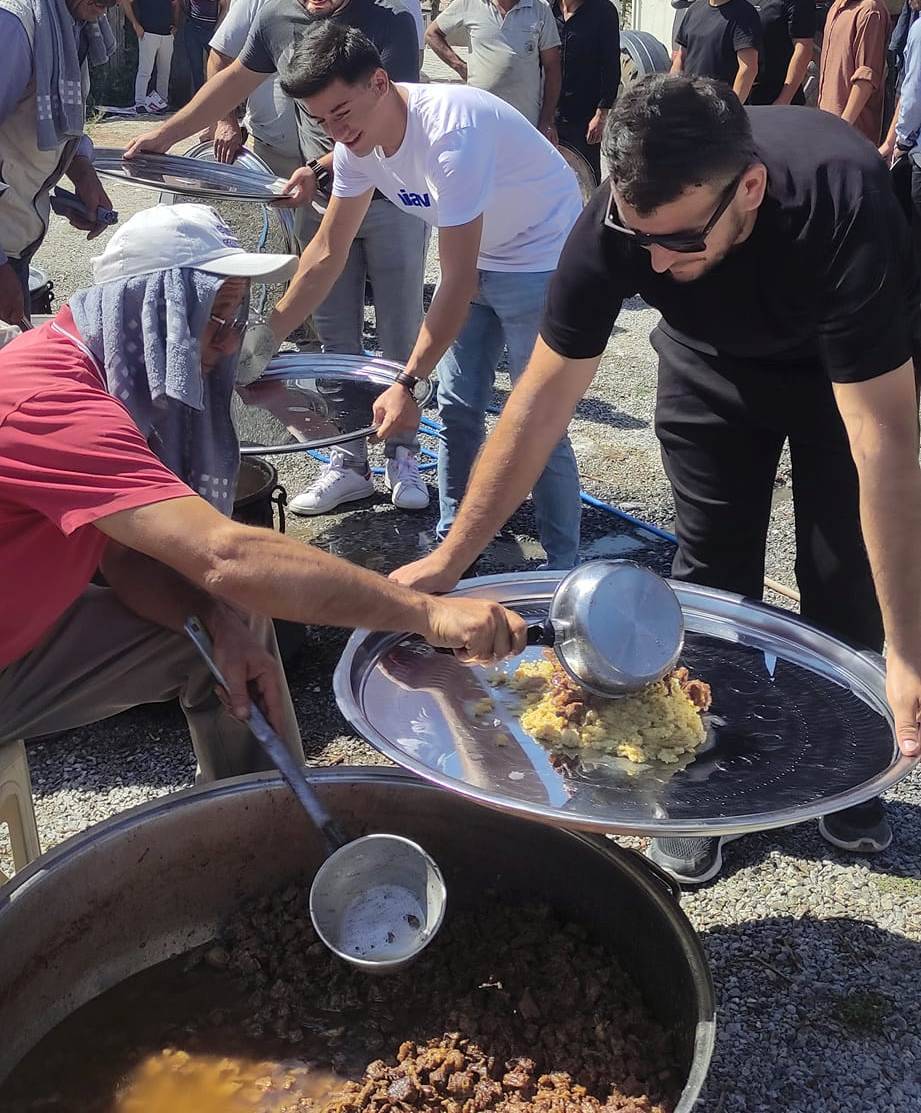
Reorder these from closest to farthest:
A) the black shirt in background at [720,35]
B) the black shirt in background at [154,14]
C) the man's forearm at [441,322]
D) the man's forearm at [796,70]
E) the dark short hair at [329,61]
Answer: the dark short hair at [329,61]
the man's forearm at [441,322]
the black shirt in background at [720,35]
the man's forearm at [796,70]
the black shirt in background at [154,14]

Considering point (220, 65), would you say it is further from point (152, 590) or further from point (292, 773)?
point (292, 773)

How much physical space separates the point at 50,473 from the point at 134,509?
18 centimetres

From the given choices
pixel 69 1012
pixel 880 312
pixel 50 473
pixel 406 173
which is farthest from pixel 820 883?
pixel 406 173

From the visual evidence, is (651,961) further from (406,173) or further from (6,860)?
(406,173)

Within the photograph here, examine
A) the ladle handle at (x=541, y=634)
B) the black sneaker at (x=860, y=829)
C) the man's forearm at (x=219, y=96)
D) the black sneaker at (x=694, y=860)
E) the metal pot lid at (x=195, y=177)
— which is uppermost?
the man's forearm at (x=219, y=96)

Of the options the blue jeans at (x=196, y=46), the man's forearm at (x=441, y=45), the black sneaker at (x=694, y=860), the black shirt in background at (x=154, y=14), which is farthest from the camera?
the black shirt in background at (x=154, y=14)

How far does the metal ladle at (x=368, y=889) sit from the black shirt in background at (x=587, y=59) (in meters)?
6.68

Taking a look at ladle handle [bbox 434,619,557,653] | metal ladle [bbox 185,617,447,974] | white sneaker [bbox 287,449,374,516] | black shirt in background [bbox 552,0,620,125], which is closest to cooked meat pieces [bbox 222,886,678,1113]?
metal ladle [bbox 185,617,447,974]

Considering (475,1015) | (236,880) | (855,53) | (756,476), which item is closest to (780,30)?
(855,53)

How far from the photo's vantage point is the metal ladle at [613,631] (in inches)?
89.1

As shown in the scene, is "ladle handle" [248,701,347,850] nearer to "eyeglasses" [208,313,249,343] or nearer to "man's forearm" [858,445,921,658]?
"eyeglasses" [208,313,249,343]

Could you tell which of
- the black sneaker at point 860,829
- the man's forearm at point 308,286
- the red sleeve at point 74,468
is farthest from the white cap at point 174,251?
the black sneaker at point 860,829

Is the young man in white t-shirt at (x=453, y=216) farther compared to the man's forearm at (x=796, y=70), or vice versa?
the man's forearm at (x=796, y=70)

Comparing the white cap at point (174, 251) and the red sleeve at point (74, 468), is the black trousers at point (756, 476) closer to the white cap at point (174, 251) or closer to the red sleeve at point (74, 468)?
the white cap at point (174, 251)
